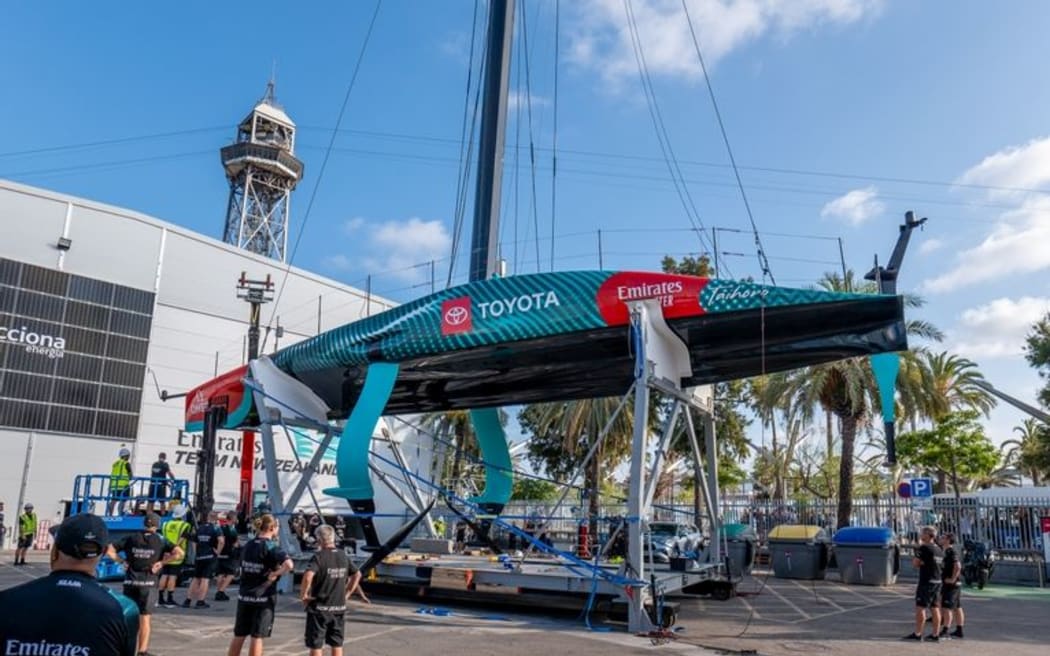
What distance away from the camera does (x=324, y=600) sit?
6.92 m

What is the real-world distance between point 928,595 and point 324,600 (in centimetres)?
832

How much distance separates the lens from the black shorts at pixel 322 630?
22.5ft

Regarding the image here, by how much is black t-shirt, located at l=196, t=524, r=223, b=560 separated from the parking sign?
15834mm

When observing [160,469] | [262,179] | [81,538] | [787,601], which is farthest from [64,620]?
[262,179]

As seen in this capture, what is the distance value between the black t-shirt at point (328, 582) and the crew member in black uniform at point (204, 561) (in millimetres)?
6694

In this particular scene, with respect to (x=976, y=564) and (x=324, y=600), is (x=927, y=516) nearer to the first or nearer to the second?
(x=976, y=564)

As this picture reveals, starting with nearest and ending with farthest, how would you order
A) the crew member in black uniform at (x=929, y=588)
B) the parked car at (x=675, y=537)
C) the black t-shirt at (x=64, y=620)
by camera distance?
the black t-shirt at (x=64, y=620)
the crew member in black uniform at (x=929, y=588)
the parked car at (x=675, y=537)

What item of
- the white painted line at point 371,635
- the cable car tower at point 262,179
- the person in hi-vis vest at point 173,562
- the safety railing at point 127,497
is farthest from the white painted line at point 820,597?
the cable car tower at point 262,179

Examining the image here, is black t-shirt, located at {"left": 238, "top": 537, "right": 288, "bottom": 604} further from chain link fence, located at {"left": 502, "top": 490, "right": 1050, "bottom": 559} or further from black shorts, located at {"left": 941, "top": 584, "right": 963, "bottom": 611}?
chain link fence, located at {"left": 502, "top": 490, "right": 1050, "bottom": 559}

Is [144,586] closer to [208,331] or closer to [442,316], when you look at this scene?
[442,316]

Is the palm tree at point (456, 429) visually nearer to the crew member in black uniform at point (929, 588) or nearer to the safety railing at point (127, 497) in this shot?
the safety railing at point (127, 497)

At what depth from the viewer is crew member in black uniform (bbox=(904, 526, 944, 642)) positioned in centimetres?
1048

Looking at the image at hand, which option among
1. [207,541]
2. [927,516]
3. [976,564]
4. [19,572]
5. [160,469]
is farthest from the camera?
[927,516]

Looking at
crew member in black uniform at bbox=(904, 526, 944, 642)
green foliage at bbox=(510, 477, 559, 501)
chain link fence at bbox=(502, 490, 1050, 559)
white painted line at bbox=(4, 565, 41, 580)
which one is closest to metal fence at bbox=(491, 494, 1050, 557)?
chain link fence at bbox=(502, 490, 1050, 559)
